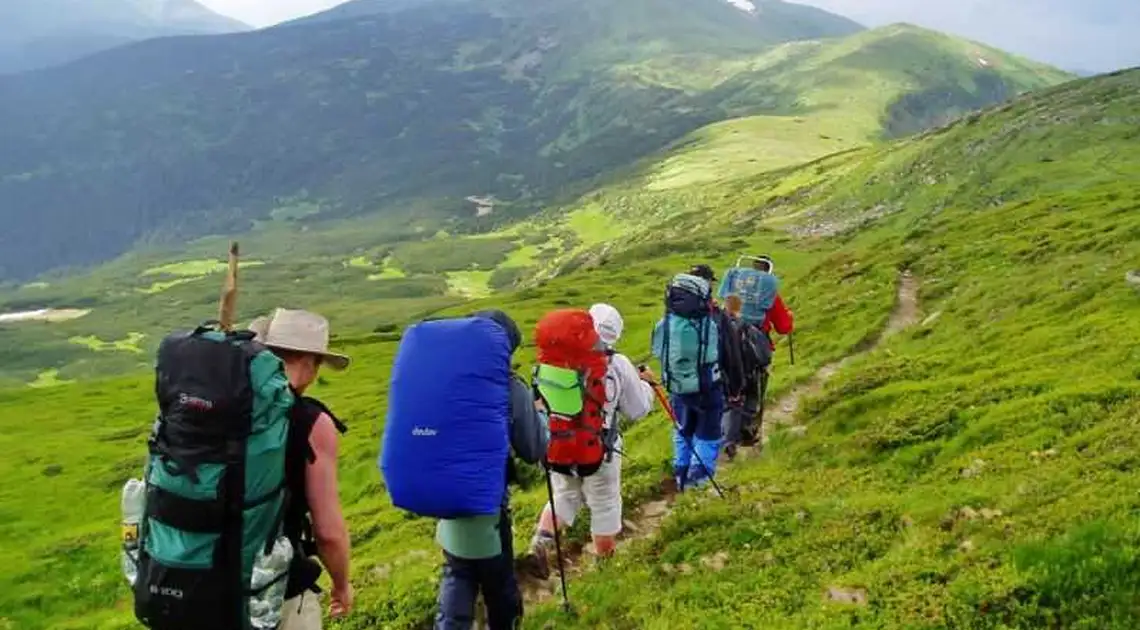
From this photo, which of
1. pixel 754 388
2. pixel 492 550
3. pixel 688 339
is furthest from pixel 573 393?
pixel 754 388

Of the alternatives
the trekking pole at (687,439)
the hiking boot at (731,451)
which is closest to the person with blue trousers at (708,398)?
the trekking pole at (687,439)

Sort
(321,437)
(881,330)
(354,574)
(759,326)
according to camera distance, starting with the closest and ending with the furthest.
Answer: (321,437)
(354,574)
(759,326)
(881,330)

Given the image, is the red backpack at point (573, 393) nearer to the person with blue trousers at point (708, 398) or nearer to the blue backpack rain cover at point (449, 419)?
the blue backpack rain cover at point (449, 419)

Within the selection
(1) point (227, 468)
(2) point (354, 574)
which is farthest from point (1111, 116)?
(1) point (227, 468)

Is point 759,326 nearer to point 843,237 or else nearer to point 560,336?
point 560,336

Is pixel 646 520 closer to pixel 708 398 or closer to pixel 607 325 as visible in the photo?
pixel 708 398

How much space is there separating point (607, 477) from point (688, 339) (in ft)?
11.3

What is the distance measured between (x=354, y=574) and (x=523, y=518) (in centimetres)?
366

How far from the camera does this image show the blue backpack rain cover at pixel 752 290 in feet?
65.9

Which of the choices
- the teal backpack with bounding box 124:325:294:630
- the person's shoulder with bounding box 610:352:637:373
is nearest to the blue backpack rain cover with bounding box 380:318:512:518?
the teal backpack with bounding box 124:325:294:630

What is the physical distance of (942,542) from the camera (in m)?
10.5

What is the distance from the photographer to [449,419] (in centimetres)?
906

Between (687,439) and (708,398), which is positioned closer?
(708,398)

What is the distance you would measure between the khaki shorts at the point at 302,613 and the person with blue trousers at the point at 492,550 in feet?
5.97
